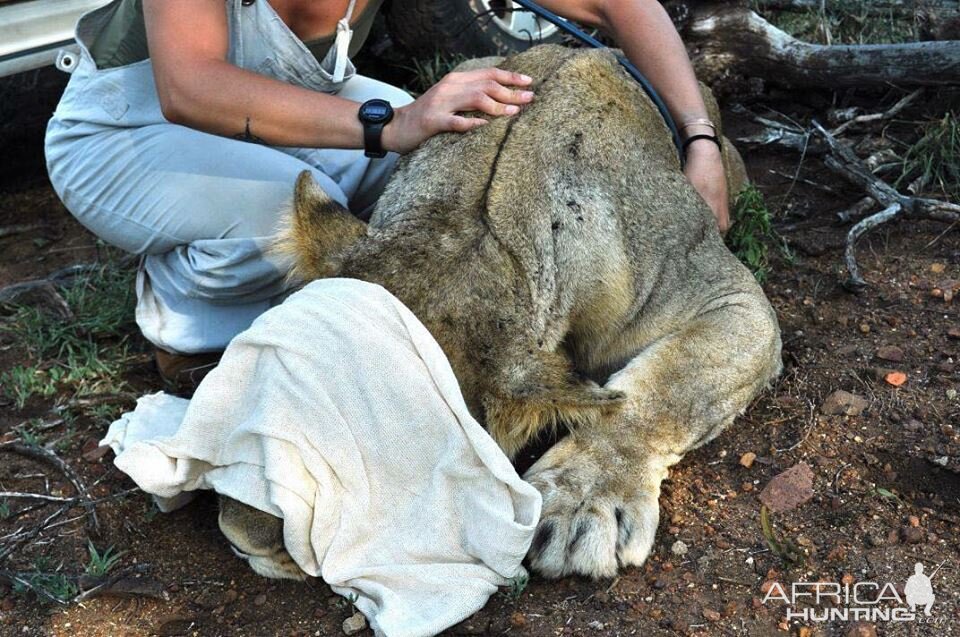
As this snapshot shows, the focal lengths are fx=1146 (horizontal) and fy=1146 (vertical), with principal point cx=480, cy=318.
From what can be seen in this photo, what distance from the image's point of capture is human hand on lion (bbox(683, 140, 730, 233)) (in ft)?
12.6

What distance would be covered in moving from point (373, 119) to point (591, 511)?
1.25 meters

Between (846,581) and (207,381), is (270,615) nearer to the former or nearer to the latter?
(207,381)

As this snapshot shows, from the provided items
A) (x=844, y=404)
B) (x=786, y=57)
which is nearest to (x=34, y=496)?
(x=844, y=404)

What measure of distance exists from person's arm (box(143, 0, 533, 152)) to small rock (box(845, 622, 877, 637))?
1640mm

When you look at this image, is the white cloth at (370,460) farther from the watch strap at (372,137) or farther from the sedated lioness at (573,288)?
the watch strap at (372,137)

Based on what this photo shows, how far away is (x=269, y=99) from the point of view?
3299 millimetres

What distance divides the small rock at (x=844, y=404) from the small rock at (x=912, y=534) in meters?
0.54

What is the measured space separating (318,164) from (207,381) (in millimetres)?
1619

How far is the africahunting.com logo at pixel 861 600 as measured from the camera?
2691 mm

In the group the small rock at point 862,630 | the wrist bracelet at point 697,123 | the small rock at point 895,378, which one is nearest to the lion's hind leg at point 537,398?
the small rock at point 862,630

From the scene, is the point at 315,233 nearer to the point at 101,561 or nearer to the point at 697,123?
the point at 101,561

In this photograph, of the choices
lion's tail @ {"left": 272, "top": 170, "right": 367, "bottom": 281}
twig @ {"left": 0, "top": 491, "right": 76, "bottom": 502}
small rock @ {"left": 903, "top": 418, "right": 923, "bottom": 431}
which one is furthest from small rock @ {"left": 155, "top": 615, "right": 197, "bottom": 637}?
small rock @ {"left": 903, "top": 418, "right": 923, "bottom": 431}

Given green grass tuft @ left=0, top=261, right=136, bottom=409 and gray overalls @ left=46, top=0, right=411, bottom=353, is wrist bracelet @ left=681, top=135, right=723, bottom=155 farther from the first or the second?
green grass tuft @ left=0, top=261, right=136, bottom=409

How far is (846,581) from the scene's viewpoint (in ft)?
9.21
